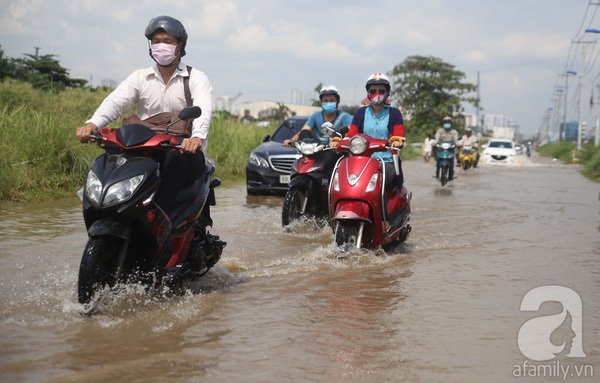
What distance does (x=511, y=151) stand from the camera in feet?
112

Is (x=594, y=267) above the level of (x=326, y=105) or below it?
below

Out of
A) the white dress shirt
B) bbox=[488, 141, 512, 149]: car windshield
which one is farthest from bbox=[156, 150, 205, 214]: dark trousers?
bbox=[488, 141, 512, 149]: car windshield

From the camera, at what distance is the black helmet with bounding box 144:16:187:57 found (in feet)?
16.8

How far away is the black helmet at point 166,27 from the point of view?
5.12 metres

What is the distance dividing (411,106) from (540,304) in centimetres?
5054

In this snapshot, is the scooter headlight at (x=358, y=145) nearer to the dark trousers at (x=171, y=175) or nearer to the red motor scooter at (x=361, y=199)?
the red motor scooter at (x=361, y=199)

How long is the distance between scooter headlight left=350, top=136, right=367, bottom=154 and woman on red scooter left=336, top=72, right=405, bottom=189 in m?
0.42

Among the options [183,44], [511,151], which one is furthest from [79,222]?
[511,151]

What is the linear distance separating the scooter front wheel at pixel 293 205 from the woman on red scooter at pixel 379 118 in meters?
1.27

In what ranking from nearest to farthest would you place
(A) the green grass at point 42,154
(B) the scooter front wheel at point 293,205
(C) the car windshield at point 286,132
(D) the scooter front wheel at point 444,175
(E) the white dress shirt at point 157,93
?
(E) the white dress shirt at point 157,93 → (B) the scooter front wheel at point 293,205 → (A) the green grass at point 42,154 → (C) the car windshield at point 286,132 → (D) the scooter front wheel at point 444,175

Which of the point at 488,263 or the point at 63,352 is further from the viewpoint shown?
the point at 488,263

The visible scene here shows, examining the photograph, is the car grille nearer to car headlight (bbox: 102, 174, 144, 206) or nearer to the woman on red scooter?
the woman on red scooter

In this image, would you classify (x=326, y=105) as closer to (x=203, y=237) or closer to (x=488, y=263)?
(x=488, y=263)

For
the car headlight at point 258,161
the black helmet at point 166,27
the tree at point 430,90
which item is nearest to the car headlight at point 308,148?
the black helmet at point 166,27
